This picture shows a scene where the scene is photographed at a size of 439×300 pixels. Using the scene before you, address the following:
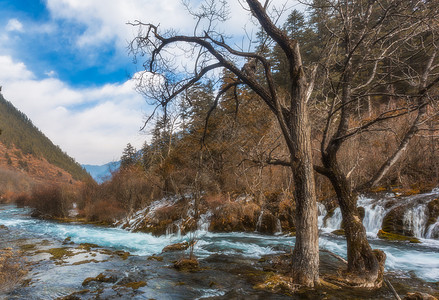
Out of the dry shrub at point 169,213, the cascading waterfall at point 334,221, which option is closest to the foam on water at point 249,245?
the cascading waterfall at point 334,221

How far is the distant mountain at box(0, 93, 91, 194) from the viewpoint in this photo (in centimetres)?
10012

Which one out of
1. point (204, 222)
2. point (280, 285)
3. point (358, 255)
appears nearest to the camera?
point (280, 285)

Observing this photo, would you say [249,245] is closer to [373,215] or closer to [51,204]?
[373,215]

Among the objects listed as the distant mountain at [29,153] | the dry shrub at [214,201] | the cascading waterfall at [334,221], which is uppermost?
the distant mountain at [29,153]

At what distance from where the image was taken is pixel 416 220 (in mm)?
10445

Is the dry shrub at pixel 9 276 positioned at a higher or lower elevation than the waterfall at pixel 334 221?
lower

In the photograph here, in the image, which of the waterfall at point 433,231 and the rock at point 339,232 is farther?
the rock at point 339,232

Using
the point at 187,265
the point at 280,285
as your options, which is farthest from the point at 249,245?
the point at 280,285

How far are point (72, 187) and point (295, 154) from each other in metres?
27.3

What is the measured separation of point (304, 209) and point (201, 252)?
6.83 metres

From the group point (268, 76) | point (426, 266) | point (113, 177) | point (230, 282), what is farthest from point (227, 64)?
point (113, 177)

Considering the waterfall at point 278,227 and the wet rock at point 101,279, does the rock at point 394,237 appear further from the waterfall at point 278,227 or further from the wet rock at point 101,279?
the wet rock at point 101,279

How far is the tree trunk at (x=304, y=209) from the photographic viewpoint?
4250mm

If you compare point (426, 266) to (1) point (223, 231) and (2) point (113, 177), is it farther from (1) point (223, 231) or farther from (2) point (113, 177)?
(2) point (113, 177)
